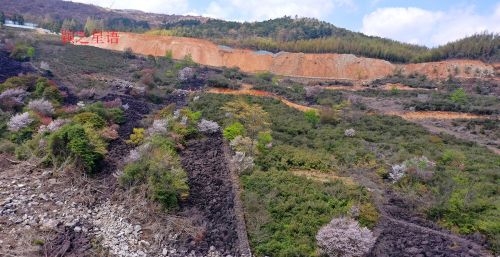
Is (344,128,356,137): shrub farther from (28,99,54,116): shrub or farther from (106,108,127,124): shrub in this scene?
(28,99,54,116): shrub

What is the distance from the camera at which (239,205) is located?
11.8 meters

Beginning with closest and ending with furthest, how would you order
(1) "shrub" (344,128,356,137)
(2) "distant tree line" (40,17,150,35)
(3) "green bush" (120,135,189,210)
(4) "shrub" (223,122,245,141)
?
(3) "green bush" (120,135,189,210)
(4) "shrub" (223,122,245,141)
(1) "shrub" (344,128,356,137)
(2) "distant tree line" (40,17,150,35)

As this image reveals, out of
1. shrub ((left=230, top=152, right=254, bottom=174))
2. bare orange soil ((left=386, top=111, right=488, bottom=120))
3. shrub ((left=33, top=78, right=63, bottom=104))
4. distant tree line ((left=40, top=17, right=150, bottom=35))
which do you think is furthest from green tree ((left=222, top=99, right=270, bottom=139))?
distant tree line ((left=40, top=17, right=150, bottom=35))

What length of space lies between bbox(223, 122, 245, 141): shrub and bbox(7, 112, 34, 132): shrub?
24.2ft

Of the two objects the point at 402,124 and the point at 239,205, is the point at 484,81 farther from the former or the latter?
the point at 239,205

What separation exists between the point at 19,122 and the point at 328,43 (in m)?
52.3

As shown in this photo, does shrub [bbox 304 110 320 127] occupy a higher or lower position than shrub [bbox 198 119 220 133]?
higher

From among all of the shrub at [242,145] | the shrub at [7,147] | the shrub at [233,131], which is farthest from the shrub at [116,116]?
the shrub at [242,145]

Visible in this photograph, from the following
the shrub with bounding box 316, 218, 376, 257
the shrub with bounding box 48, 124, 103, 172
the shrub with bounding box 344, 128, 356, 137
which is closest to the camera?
the shrub with bounding box 316, 218, 376, 257

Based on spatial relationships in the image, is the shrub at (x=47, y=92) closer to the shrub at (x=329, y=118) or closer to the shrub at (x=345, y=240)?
the shrub at (x=329, y=118)

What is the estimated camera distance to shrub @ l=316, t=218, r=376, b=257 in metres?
9.62

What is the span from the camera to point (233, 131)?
16.2 m

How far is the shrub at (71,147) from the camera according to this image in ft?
39.9

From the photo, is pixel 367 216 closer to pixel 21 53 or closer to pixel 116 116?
pixel 116 116
